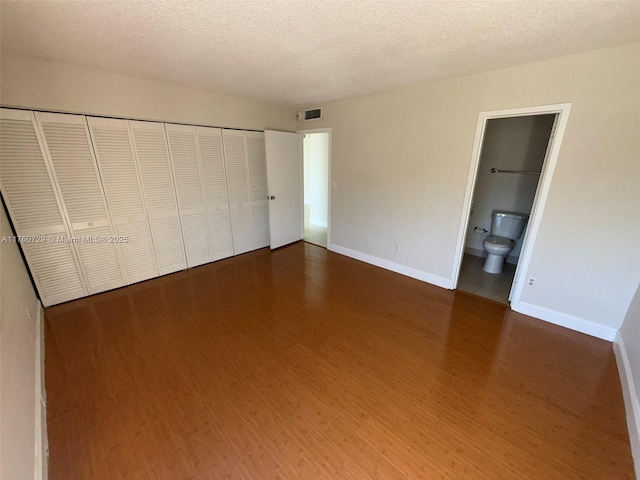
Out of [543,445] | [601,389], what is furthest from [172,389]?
[601,389]

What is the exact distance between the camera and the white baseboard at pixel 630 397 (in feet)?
4.67

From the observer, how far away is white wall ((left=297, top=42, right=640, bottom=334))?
204 cm

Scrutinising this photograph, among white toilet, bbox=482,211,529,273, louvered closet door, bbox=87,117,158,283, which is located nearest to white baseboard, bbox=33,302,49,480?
louvered closet door, bbox=87,117,158,283

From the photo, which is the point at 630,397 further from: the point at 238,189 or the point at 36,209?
the point at 36,209

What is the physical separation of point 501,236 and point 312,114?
3428 millimetres

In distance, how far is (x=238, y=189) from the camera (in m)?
3.98

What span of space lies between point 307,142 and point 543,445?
6.07 metres

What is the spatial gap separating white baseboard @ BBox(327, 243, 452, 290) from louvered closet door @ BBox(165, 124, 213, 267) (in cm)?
205

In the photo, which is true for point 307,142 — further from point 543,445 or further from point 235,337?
point 543,445

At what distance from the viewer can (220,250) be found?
13.1 ft

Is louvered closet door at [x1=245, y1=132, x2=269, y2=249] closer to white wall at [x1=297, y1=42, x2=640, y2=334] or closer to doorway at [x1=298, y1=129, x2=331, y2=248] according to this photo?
doorway at [x1=298, y1=129, x2=331, y2=248]

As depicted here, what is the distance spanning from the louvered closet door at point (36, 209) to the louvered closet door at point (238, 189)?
1871 mm

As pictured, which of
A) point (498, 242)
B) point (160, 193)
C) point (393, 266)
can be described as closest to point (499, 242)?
point (498, 242)

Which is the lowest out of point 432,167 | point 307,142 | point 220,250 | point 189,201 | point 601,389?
point 601,389
